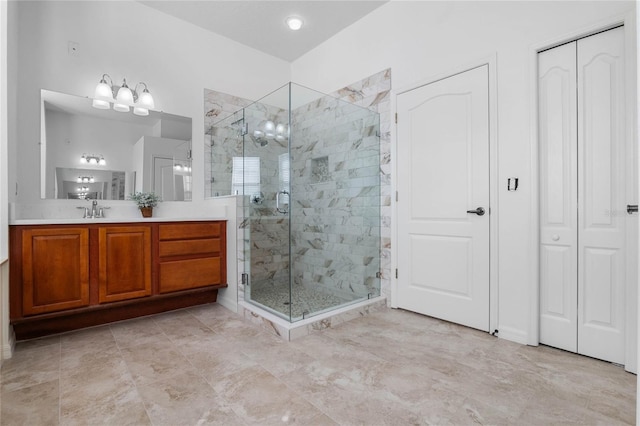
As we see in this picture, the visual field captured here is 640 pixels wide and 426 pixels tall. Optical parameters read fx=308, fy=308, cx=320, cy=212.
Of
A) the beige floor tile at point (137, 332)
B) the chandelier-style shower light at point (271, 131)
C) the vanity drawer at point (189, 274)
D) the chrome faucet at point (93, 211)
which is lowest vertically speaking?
the beige floor tile at point (137, 332)

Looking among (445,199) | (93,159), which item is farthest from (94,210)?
(445,199)

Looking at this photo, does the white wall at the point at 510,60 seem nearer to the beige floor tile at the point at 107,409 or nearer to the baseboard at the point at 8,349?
the beige floor tile at the point at 107,409

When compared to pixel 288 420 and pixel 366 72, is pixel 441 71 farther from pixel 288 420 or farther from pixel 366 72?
pixel 288 420

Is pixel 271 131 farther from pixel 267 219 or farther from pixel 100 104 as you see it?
pixel 100 104

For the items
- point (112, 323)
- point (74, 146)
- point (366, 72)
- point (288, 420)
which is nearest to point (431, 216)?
point (366, 72)

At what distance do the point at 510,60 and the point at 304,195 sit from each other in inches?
74.9

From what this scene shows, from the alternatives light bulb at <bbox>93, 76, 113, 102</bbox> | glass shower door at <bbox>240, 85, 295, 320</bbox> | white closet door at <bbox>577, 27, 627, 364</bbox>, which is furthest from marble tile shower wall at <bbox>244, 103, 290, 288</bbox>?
white closet door at <bbox>577, 27, 627, 364</bbox>

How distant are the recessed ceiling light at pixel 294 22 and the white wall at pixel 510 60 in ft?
3.80

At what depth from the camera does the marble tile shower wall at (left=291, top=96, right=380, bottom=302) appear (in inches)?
119

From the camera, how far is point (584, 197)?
193cm

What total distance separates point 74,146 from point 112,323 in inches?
60.3

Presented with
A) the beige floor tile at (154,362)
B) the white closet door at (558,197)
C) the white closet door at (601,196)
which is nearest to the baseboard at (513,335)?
the white closet door at (558,197)

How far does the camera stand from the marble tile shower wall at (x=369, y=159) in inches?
115

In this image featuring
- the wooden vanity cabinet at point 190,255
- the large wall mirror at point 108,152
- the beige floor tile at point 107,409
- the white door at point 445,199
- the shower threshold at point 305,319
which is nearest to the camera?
the beige floor tile at point 107,409
